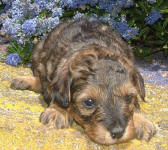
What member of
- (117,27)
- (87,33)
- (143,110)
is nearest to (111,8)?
(117,27)

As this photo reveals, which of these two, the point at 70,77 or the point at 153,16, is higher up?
the point at 70,77

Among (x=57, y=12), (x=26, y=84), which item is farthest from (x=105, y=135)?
(x=57, y=12)

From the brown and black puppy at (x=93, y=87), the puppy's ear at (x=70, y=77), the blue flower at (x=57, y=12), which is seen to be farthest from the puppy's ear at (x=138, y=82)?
the blue flower at (x=57, y=12)

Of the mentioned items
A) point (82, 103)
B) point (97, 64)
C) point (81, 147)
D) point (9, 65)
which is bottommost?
point (9, 65)

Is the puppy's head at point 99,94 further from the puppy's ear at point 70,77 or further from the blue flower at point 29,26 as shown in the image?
the blue flower at point 29,26

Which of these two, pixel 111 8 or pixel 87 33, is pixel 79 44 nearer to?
pixel 87 33

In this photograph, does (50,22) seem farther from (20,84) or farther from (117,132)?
(117,132)
